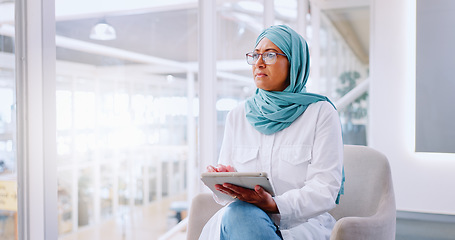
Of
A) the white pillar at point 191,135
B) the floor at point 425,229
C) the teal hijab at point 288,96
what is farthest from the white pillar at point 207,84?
the floor at point 425,229

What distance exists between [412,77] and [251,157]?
A: 2.82 m

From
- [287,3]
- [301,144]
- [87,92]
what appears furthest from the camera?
[287,3]

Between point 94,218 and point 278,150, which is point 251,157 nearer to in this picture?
point 278,150

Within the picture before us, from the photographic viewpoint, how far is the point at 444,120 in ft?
11.7

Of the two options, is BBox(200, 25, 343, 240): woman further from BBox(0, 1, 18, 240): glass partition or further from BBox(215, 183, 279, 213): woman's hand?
BBox(0, 1, 18, 240): glass partition

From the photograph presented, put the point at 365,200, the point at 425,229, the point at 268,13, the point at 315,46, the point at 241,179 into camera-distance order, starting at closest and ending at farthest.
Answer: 1. the point at 241,179
2. the point at 365,200
3. the point at 425,229
4. the point at 268,13
5. the point at 315,46

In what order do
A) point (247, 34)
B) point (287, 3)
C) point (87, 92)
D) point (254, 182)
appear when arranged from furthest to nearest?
point (287, 3), point (247, 34), point (87, 92), point (254, 182)

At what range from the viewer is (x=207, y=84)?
2.63 metres

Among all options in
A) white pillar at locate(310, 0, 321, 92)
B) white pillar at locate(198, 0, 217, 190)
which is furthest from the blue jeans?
white pillar at locate(310, 0, 321, 92)

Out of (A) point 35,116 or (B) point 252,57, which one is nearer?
(A) point 35,116

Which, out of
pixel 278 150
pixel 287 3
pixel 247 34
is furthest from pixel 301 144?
pixel 287 3

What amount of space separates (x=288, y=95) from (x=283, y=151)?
8.3 inches

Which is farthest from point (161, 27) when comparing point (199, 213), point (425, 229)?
point (425, 229)

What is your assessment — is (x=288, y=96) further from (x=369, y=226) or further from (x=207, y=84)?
(x=207, y=84)
